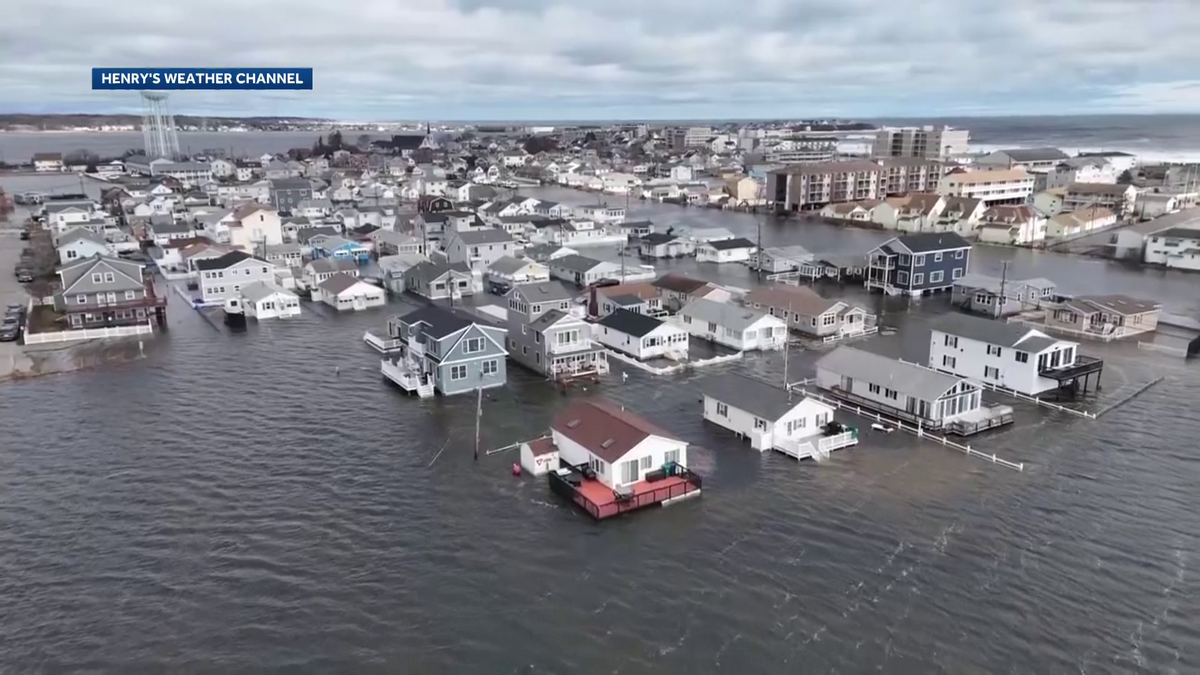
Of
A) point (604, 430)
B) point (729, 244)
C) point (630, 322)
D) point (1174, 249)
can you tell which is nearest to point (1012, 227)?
point (1174, 249)

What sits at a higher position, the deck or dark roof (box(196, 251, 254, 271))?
dark roof (box(196, 251, 254, 271))

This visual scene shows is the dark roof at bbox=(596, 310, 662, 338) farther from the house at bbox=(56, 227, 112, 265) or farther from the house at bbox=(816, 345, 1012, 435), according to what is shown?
the house at bbox=(56, 227, 112, 265)

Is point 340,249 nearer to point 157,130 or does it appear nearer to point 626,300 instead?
point 626,300

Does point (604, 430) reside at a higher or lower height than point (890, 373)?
lower

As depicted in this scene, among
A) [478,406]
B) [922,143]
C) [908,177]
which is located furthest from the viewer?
[922,143]

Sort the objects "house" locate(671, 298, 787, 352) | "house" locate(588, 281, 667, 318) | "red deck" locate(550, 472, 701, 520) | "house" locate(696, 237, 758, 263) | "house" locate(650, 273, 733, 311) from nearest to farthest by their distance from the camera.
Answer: "red deck" locate(550, 472, 701, 520) → "house" locate(671, 298, 787, 352) → "house" locate(588, 281, 667, 318) → "house" locate(650, 273, 733, 311) → "house" locate(696, 237, 758, 263)

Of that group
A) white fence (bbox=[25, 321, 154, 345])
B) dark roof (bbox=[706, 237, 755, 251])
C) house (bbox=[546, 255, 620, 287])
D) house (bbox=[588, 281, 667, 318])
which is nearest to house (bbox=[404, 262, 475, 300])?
house (bbox=[546, 255, 620, 287])
